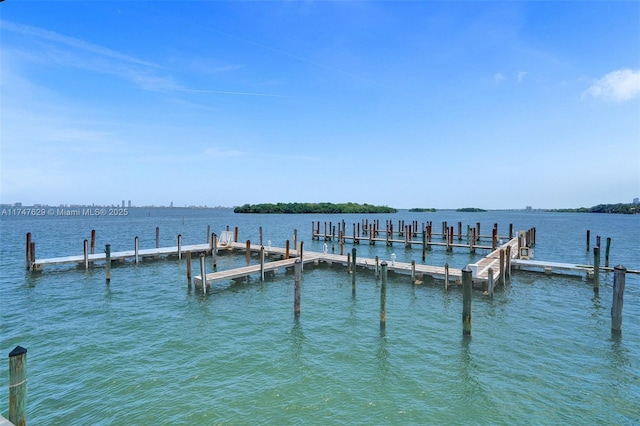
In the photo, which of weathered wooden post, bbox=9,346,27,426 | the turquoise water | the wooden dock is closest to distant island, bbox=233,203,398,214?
the wooden dock

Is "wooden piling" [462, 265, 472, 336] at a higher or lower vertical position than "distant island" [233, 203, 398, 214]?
lower

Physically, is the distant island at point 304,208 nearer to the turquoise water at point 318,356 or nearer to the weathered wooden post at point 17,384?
the turquoise water at point 318,356

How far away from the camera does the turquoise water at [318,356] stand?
26.4 ft

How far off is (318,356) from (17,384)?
740 centimetres

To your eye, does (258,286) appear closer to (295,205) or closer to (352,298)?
(352,298)

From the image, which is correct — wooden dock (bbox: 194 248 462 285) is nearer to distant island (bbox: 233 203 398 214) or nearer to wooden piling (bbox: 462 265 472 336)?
wooden piling (bbox: 462 265 472 336)

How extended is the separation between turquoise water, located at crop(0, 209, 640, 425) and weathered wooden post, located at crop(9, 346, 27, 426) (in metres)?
2.18

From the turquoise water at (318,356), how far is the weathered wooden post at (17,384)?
7.15 ft

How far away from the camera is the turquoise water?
8055 mm

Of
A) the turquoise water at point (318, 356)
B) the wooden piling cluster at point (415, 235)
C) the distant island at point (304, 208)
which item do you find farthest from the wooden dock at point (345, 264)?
the distant island at point (304, 208)

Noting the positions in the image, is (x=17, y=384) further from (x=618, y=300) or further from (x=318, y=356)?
(x=618, y=300)

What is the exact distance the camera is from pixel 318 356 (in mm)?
10859

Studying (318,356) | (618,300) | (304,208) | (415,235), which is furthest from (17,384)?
(304,208)

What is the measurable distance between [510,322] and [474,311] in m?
1.62
